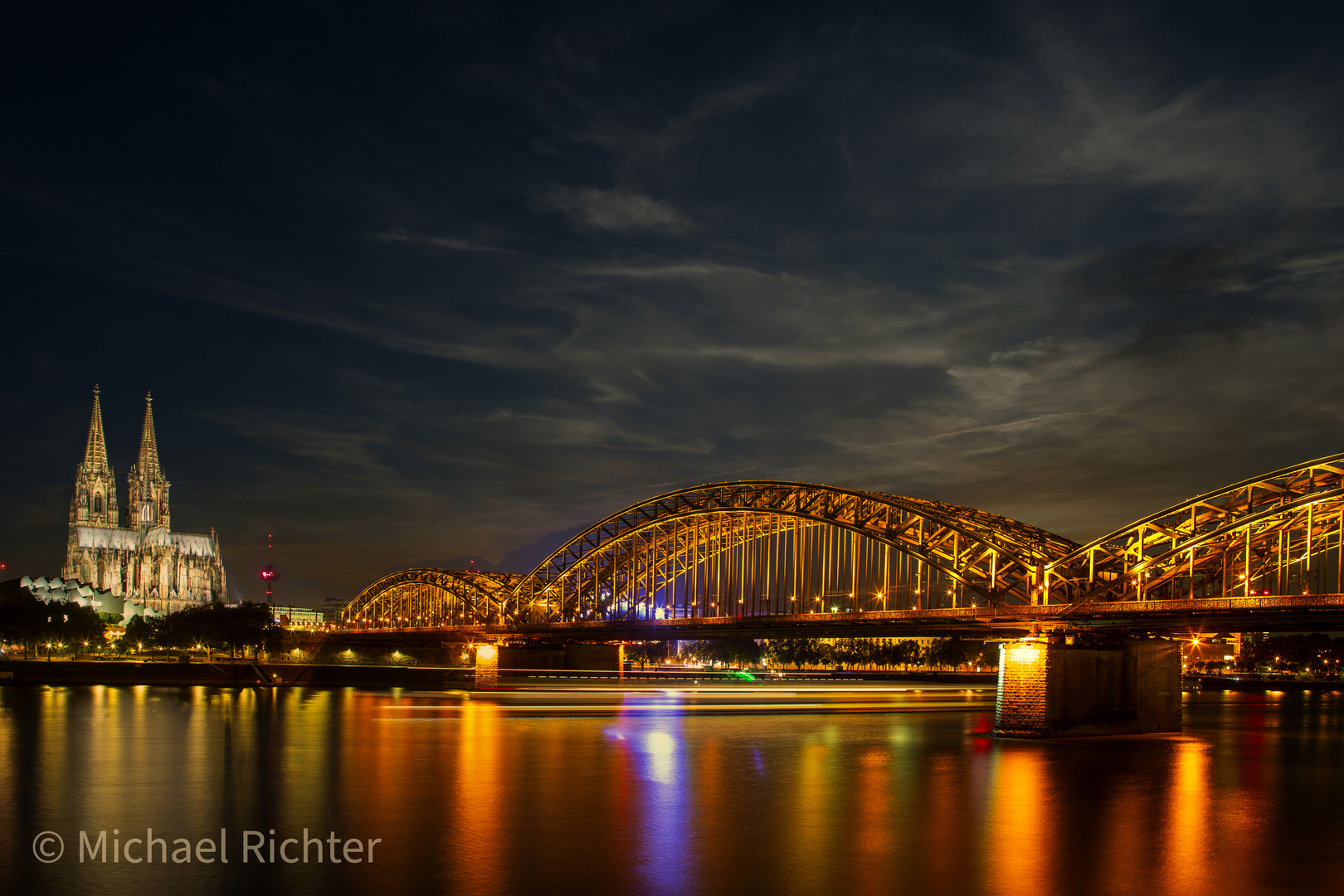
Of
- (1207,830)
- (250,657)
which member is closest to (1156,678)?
(1207,830)

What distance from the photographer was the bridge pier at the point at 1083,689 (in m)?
46.0

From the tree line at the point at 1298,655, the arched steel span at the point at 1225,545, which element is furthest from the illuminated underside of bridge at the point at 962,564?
the tree line at the point at 1298,655

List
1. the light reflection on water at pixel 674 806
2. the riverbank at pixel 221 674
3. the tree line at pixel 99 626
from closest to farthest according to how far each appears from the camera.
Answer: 1. the light reflection on water at pixel 674 806
2. the riverbank at pixel 221 674
3. the tree line at pixel 99 626

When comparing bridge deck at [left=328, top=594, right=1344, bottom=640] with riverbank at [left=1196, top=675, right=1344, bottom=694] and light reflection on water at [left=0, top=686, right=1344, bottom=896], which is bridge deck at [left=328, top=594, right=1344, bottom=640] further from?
riverbank at [left=1196, top=675, right=1344, bottom=694]

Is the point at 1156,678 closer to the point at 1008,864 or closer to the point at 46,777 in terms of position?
the point at 1008,864

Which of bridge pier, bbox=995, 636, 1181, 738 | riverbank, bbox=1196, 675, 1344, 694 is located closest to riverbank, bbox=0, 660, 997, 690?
bridge pier, bbox=995, 636, 1181, 738

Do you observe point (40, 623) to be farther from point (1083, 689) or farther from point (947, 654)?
point (947, 654)

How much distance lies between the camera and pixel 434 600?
146375 mm

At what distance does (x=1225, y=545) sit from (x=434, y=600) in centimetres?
11521

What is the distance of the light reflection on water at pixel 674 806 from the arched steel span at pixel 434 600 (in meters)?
79.1

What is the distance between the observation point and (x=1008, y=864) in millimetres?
18656

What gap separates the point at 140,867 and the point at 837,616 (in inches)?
1900

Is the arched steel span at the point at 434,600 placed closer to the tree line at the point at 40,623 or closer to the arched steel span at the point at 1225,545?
the tree line at the point at 40,623

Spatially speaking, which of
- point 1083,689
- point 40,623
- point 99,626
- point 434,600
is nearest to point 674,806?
point 1083,689
